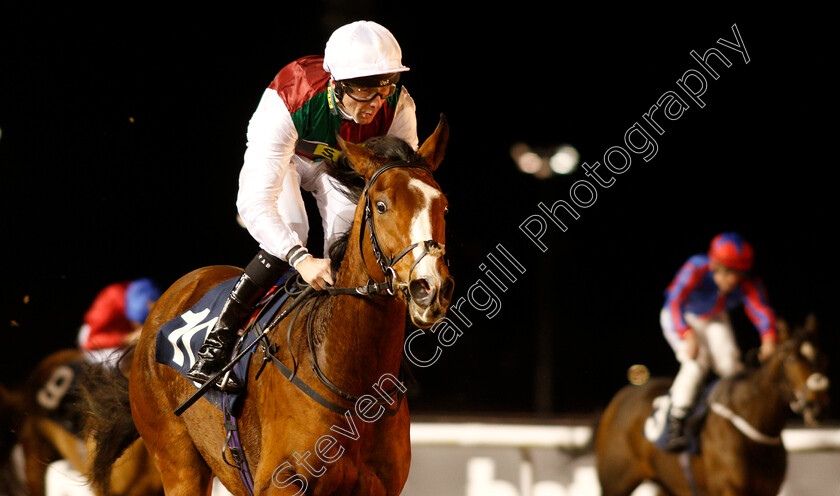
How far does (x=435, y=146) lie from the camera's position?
101 inches

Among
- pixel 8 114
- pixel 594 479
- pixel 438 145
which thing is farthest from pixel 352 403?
pixel 8 114

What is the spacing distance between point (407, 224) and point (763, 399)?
4513 mm

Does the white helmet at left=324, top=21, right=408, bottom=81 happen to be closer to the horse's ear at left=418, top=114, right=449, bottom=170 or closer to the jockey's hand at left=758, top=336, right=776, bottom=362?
the horse's ear at left=418, top=114, right=449, bottom=170

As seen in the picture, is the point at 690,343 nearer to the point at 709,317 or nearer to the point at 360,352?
the point at 709,317

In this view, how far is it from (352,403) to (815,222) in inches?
578

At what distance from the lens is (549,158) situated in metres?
9.08

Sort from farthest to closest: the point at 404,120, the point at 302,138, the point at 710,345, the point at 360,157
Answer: the point at 710,345 < the point at 404,120 < the point at 302,138 < the point at 360,157

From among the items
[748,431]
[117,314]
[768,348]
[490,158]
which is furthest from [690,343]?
[490,158]

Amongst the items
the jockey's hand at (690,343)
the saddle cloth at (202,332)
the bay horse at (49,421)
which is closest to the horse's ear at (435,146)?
the saddle cloth at (202,332)

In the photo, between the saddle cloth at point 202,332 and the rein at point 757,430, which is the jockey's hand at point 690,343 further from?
the saddle cloth at point 202,332

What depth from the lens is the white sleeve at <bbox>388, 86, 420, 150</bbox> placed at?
3.04 metres

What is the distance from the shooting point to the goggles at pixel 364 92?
2689 millimetres

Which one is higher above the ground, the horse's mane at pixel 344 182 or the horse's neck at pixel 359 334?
the horse's mane at pixel 344 182

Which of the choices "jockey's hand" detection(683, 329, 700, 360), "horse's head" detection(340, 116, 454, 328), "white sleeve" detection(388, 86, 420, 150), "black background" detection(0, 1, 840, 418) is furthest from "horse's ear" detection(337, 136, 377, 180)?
"black background" detection(0, 1, 840, 418)
